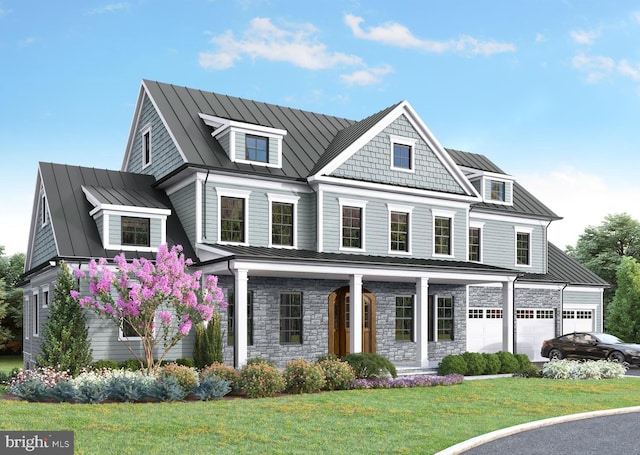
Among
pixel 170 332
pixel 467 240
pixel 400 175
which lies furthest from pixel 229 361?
pixel 467 240

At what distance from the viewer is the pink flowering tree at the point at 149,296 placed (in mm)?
18812

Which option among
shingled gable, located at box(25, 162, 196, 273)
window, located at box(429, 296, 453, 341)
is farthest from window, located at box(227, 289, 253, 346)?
window, located at box(429, 296, 453, 341)

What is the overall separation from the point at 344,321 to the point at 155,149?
31.6 feet

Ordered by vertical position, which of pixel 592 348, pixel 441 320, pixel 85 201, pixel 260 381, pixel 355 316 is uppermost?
pixel 85 201

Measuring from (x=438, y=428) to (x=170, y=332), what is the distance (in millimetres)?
11644

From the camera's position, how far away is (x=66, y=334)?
1914 cm

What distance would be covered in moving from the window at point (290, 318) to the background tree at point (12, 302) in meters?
23.7

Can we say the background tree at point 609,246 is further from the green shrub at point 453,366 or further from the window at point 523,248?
the green shrub at point 453,366

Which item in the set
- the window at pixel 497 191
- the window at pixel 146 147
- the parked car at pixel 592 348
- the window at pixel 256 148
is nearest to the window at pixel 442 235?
the window at pixel 497 191

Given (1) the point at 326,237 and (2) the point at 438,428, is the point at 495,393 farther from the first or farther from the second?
(1) the point at 326,237

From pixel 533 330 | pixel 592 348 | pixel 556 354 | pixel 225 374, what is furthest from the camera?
pixel 533 330

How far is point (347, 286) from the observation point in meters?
25.2

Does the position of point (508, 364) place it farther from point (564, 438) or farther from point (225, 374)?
point (564, 438)

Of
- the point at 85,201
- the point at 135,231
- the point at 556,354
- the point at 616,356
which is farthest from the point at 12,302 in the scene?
the point at 616,356
